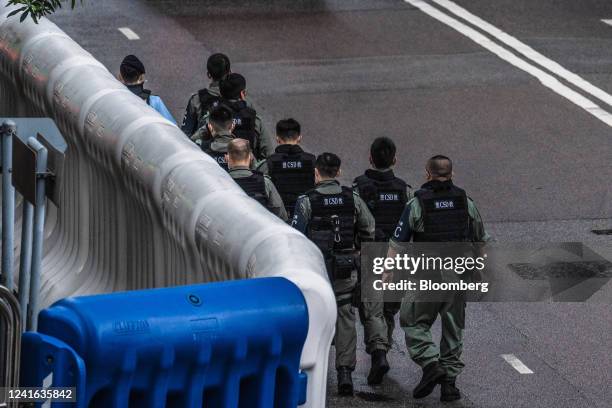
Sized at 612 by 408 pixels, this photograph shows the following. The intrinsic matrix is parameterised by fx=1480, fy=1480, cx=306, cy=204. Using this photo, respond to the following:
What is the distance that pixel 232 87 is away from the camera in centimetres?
1295

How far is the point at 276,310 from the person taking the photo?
4.78 metres

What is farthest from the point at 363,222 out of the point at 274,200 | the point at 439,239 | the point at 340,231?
the point at 274,200

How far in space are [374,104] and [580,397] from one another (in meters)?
8.83

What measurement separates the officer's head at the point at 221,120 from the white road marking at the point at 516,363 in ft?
9.26

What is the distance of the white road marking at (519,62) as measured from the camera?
59.5 feet

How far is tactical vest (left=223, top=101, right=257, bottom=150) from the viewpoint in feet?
41.5

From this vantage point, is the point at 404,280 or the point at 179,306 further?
the point at 404,280

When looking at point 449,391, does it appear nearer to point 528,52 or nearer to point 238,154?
point 238,154

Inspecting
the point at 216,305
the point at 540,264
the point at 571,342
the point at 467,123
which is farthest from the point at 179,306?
the point at 467,123

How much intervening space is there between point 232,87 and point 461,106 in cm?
582

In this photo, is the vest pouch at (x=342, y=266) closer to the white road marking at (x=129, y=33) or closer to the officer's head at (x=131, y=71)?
the officer's head at (x=131, y=71)

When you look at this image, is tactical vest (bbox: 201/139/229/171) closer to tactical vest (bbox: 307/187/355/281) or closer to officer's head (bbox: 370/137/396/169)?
officer's head (bbox: 370/137/396/169)

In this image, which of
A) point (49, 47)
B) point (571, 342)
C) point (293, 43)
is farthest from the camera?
point (293, 43)

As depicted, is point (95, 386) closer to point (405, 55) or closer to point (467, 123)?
point (467, 123)
